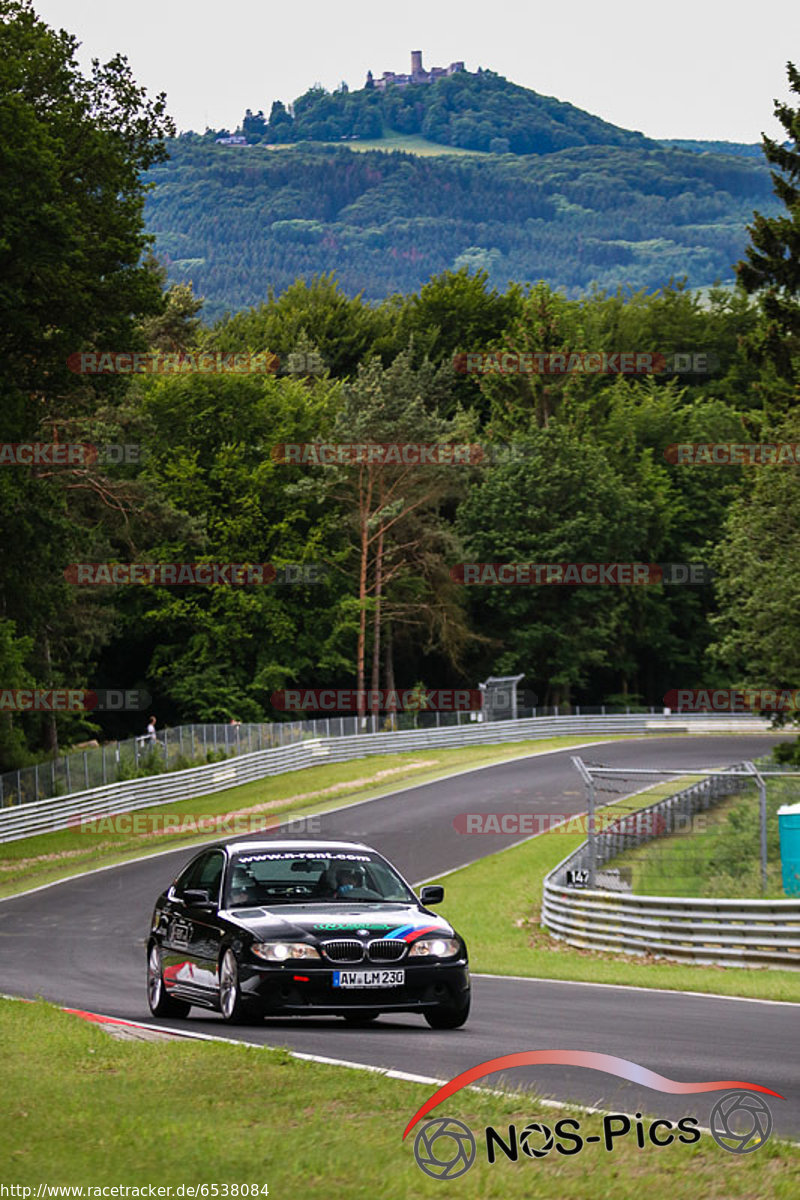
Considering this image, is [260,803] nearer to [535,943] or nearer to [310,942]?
[535,943]

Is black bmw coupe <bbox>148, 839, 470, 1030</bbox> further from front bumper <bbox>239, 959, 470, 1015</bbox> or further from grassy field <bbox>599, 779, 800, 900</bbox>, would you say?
grassy field <bbox>599, 779, 800, 900</bbox>

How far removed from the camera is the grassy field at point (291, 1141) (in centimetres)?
626

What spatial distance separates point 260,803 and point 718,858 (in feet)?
79.2

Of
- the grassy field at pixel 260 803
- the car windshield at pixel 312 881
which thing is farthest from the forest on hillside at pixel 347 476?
the car windshield at pixel 312 881

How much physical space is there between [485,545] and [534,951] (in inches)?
2231

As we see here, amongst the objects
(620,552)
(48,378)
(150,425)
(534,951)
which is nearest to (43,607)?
(48,378)

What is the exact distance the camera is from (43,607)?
137 ft

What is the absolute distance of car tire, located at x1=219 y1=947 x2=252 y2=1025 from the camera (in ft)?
39.7

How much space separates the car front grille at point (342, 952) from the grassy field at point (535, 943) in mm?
5295

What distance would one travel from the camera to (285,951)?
11859 millimetres

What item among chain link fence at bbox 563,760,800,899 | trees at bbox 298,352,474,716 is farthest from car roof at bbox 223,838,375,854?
trees at bbox 298,352,474,716

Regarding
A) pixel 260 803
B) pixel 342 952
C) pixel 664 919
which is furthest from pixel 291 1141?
pixel 260 803

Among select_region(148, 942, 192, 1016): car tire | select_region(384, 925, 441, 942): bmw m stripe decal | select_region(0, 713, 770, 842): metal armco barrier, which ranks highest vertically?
select_region(384, 925, 441, 942): bmw m stripe decal

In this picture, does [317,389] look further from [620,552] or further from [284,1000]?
[284,1000]
